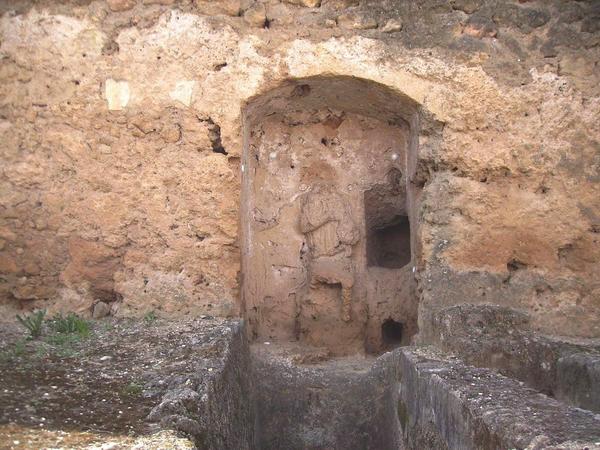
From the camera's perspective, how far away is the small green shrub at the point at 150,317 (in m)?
3.70

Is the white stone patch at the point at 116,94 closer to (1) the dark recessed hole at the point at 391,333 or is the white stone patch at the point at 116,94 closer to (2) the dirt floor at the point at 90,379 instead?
(2) the dirt floor at the point at 90,379

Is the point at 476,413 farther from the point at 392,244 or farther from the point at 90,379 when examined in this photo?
the point at 392,244

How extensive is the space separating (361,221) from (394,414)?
1639 millimetres

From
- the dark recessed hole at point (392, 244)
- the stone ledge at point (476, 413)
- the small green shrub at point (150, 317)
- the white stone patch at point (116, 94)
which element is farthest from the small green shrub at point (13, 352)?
the dark recessed hole at point (392, 244)

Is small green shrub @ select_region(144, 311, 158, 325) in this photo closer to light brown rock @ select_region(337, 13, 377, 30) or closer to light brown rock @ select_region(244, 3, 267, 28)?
light brown rock @ select_region(244, 3, 267, 28)

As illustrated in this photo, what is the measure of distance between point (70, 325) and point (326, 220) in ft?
6.65

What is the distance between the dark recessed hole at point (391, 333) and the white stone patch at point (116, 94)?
98.2 inches

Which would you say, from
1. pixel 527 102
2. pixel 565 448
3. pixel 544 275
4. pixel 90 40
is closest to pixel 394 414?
pixel 544 275

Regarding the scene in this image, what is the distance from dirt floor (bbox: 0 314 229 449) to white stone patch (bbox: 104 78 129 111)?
4.50 feet

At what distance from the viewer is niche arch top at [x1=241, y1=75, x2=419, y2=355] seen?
15.1ft

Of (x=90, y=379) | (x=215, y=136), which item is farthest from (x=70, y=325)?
(x=215, y=136)

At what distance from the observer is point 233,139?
3908mm

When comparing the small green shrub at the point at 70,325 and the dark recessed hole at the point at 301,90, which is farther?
the dark recessed hole at the point at 301,90

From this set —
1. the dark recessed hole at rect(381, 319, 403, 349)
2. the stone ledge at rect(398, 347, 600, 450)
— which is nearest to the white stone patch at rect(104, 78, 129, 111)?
the stone ledge at rect(398, 347, 600, 450)
